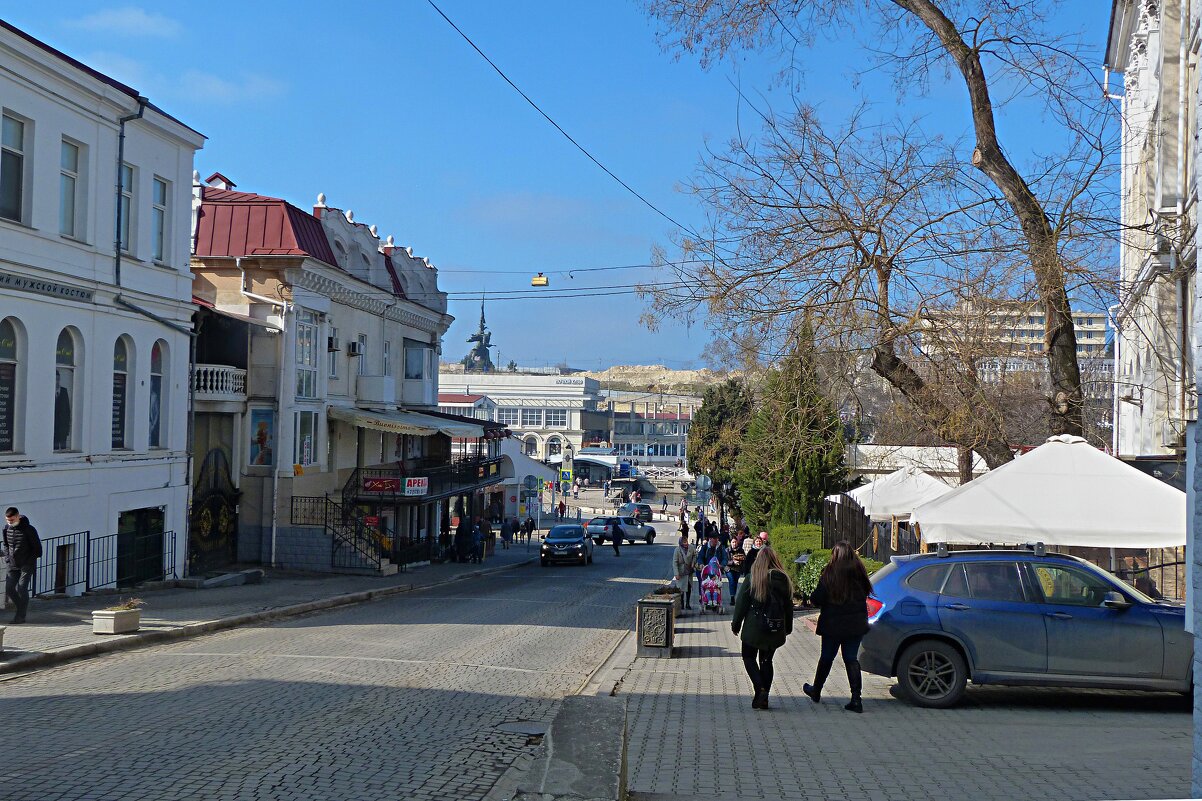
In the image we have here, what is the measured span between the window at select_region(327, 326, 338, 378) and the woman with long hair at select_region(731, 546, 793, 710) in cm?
2414

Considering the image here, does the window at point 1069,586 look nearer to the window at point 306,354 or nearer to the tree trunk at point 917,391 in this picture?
the tree trunk at point 917,391

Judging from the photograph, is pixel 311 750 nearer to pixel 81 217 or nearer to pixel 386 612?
pixel 386 612

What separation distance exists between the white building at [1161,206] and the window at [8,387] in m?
16.8

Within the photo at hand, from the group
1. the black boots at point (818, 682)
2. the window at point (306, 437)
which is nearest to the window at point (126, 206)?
the window at point (306, 437)

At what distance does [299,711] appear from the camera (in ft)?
32.2

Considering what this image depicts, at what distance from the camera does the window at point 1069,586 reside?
10547 millimetres

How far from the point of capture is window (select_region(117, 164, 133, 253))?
21.5 meters

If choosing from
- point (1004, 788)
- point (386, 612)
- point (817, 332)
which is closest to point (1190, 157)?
point (817, 332)

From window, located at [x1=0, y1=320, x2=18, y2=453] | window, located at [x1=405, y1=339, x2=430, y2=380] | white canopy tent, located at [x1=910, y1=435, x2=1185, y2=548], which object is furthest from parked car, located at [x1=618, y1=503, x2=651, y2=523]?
white canopy tent, located at [x1=910, y1=435, x2=1185, y2=548]

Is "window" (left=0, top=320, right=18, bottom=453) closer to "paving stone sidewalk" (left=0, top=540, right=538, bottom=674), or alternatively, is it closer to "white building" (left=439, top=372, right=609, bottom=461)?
"paving stone sidewalk" (left=0, top=540, right=538, bottom=674)

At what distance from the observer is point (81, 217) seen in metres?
20.1

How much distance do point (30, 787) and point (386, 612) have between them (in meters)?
13.9

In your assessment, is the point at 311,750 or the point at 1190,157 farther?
the point at 1190,157

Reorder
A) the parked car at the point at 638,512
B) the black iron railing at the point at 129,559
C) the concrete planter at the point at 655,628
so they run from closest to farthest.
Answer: the concrete planter at the point at 655,628
the black iron railing at the point at 129,559
the parked car at the point at 638,512
